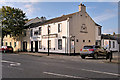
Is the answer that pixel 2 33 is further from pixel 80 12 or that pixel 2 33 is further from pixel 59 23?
pixel 80 12

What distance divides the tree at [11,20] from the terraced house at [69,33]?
533 cm

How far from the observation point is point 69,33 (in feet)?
84.2

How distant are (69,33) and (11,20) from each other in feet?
52.0

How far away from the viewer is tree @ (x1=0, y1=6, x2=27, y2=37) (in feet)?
110

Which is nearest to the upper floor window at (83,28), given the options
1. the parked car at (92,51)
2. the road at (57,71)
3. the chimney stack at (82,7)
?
the chimney stack at (82,7)

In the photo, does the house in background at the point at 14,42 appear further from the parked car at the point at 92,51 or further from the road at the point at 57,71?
the road at the point at 57,71

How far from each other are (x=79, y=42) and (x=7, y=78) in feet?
69.2

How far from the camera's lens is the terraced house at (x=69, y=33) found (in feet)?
84.2

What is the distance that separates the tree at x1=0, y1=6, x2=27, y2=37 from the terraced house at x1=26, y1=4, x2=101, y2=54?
5.33 meters

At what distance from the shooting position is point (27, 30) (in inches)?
1403

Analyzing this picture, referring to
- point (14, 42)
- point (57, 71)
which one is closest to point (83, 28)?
point (57, 71)

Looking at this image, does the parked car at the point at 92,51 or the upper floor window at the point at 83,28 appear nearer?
the parked car at the point at 92,51

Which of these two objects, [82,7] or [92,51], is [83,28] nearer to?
[82,7]

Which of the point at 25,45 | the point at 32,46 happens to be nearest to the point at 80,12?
the point at 32,46
